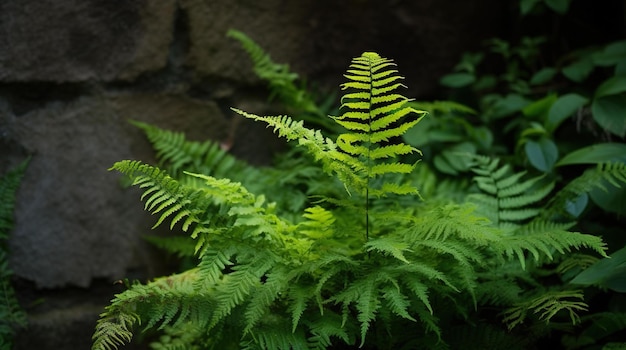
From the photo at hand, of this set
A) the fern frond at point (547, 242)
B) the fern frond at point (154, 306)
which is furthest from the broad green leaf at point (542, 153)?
the fern frond at point (154, 306)

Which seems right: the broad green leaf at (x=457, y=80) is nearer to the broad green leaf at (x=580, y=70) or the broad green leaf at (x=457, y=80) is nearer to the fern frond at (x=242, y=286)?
the broad green leaf at (x=580, y=70)

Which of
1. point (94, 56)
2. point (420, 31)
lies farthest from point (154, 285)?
point (420, 31)

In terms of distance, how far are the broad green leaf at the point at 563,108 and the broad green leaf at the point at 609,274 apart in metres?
0.79

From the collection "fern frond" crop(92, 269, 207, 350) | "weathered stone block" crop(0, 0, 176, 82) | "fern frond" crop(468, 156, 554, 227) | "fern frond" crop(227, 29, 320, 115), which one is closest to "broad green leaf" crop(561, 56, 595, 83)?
"fern frond" crop(468, 156, 554, 227)

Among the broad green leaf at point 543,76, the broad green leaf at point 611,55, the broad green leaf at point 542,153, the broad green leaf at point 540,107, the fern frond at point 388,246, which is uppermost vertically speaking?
the broad green leaf at point 611,55

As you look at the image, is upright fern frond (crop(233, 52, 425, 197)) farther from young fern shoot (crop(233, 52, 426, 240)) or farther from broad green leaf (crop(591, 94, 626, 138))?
broad green leaf (crop(591, 94, 626, 138))

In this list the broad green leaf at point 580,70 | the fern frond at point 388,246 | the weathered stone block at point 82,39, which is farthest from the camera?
the broad green leaf at point 580,70

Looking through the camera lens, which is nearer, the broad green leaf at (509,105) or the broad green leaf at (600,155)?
the broad green leaf at (600,155)

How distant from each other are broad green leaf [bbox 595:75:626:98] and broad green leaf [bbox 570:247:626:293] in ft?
2.62

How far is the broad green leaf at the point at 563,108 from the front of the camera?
95.5 inches

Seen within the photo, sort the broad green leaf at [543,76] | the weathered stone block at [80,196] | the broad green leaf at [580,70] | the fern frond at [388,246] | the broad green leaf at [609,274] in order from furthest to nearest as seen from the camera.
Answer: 1. the broad green leaf at [543,76]
2. the broad green leaf at [580,70]
3. the weathered stone block at [80,196]
4. the broad green leaf at [609,274]
5. the fern frond at [388,246]

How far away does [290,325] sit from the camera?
5.55 ft

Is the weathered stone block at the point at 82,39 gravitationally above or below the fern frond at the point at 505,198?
above

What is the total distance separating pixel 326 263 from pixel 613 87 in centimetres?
138
